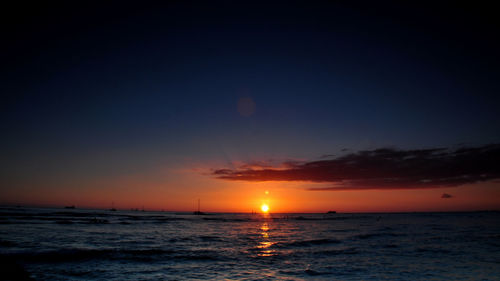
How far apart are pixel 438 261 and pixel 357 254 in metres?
7.00

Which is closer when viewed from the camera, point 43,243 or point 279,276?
point 279,276

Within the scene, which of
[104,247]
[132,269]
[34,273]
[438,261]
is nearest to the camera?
[34,273]

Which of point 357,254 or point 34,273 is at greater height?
point 34,273

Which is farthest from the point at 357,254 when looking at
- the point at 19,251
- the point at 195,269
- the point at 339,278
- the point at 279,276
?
the point at 19,251

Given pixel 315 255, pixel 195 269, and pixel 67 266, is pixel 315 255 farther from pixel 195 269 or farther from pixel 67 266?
pixel 67 266

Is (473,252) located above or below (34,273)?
below

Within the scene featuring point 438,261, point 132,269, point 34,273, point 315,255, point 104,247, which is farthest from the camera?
point 104,247

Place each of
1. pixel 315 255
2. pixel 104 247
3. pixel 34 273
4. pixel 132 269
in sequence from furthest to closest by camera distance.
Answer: pixel 104 247, pixel 315 255, pixel 132 269, pixel 34 273

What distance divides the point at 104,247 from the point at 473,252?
38911mm

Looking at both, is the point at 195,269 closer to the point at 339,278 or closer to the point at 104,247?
the point at 339,278

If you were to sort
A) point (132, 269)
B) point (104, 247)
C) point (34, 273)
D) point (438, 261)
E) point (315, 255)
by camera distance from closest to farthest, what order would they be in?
point (34, 273), point (132, 269), point (438, 261), point (315, 255), point (104, 247)

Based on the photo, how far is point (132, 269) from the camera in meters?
20.1

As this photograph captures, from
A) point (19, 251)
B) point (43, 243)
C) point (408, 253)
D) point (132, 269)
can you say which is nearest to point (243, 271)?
point (132, 269)

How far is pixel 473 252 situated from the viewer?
2941 centimetres
